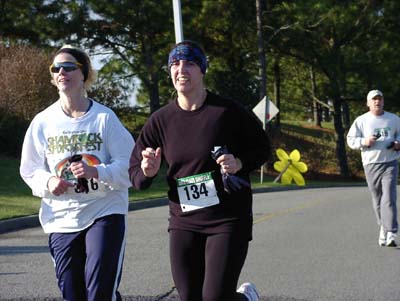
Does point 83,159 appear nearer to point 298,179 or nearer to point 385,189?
point 385,189

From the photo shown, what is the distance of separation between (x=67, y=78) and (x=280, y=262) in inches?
191

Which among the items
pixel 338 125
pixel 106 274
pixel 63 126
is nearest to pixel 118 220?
pixel 106 274

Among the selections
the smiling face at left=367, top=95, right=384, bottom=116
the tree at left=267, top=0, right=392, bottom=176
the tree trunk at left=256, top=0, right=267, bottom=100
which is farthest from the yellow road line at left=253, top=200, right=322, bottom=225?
the tree at left=267, top=0, right=392, bottom=176

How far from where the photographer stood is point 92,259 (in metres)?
4.52

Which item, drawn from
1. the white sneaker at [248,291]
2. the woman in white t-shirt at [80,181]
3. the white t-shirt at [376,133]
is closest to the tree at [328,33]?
the white t-shirt at [376,133]

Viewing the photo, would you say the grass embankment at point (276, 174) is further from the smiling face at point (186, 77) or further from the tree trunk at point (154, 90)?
the smiling face at point (186, 77)

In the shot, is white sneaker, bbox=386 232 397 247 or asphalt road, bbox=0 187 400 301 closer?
asphalt road, bbox=0 187 400 301

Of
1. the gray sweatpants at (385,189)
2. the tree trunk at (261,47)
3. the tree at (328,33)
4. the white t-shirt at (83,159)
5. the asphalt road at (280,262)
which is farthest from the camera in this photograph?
the tree at (328,33)

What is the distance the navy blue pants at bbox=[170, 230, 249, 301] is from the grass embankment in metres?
9.52

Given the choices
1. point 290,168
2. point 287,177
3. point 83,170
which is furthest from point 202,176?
point 290,168

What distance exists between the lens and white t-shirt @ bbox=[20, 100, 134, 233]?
4660mm

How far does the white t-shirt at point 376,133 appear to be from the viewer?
32.5 feet

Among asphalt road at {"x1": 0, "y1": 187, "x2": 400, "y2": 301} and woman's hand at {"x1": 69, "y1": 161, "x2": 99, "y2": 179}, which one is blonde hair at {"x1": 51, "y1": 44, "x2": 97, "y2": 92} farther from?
asphalt road at {"x1": 0, "y1": 187, "x2": 400, "y2": 301}

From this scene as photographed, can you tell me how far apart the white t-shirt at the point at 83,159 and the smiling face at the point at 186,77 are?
0.48 metres
